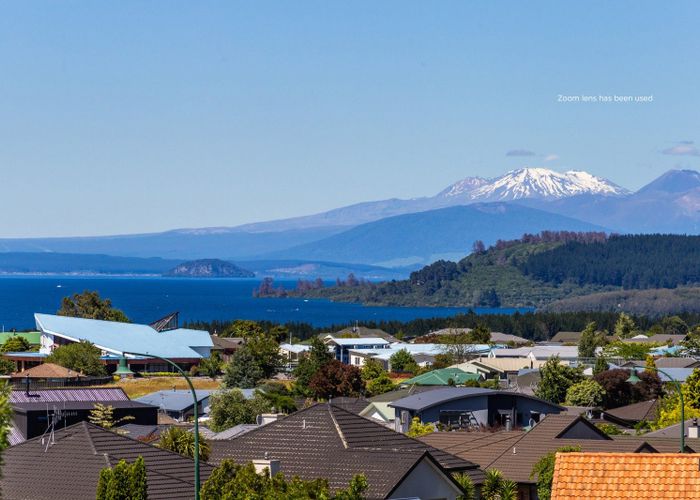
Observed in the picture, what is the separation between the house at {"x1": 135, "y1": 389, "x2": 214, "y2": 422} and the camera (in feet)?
249

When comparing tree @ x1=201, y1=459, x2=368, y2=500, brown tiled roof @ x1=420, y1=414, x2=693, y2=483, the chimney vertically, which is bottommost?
brown tiled roof @ x1=420, y1=414, x2=693, y2=483

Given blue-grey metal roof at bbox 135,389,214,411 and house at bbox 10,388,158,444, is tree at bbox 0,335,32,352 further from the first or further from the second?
house at bbox 10,388,158,444

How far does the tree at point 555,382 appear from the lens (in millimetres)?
90250

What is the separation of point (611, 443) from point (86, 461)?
1907cm

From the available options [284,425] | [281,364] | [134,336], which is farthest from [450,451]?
[134,336]

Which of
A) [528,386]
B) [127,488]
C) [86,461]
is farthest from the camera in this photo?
[528,386]

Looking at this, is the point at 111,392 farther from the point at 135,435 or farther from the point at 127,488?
the point at 127,488

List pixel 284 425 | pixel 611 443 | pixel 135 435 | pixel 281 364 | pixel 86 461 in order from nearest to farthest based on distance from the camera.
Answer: pixel 86 461 → pixel 284 425 → pixel 611 443 → pixel 135 435 → pixel 281 364

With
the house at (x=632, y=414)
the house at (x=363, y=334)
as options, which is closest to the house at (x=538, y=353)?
the house at (x=363, y=334)

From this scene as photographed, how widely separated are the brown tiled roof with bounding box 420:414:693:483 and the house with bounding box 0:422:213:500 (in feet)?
43.9

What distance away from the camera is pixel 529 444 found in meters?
48.3

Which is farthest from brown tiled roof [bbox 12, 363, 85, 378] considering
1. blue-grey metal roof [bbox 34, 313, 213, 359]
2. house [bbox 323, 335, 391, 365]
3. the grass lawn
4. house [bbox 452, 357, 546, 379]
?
house [bbox 323, 335, 391, 365]

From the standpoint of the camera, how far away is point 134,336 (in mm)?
126062

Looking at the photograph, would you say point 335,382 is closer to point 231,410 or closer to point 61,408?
point 231,410
